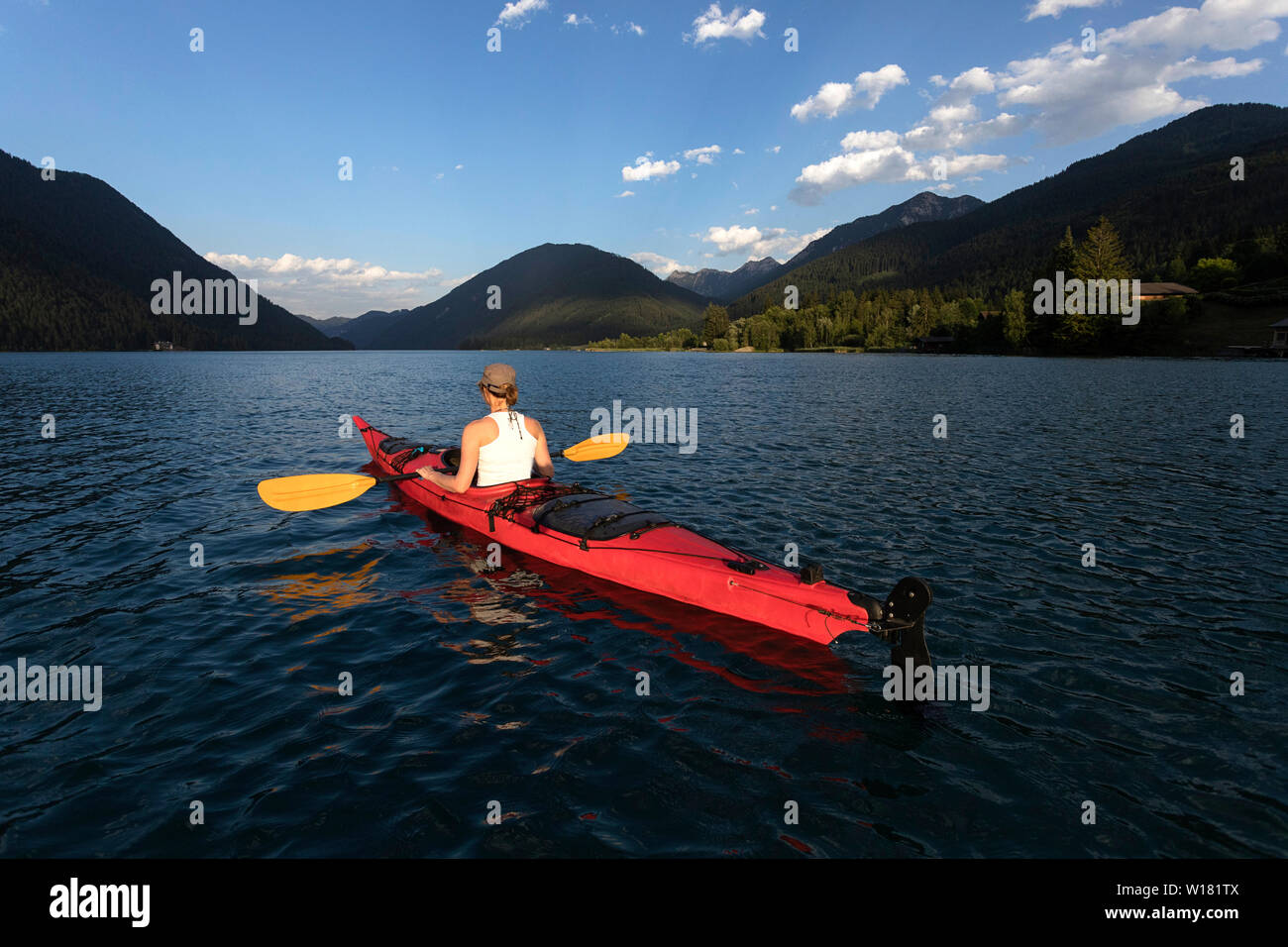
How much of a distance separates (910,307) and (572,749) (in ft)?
579

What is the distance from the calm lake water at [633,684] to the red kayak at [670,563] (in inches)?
18.5

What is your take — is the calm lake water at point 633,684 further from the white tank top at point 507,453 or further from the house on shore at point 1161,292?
the house on shore at point 1161,292

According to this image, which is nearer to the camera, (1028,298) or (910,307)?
(1028,298)

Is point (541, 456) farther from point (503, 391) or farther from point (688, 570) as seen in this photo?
point (688, 570)

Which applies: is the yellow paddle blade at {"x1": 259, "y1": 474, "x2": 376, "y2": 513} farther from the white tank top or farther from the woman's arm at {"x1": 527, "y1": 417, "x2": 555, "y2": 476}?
the woman's arm at {"x1": 527, "y1": 417, "x2": 555, "y2": 476}

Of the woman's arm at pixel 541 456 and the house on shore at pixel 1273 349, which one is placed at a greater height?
the house on shore at pixel 1273 349

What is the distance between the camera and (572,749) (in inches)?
266

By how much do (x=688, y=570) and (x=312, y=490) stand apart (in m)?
8.87

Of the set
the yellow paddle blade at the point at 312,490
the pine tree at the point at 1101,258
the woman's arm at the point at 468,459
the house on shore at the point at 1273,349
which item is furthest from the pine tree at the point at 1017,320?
the yellow paddle blade at the point at 312,490

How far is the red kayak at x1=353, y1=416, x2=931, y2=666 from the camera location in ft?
24.7

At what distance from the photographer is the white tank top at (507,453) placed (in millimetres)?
12117

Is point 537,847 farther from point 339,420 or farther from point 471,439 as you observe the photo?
point 339,420

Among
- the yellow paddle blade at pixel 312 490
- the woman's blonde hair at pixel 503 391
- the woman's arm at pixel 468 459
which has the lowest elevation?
the yellow paddle blade at pixel 312 490
